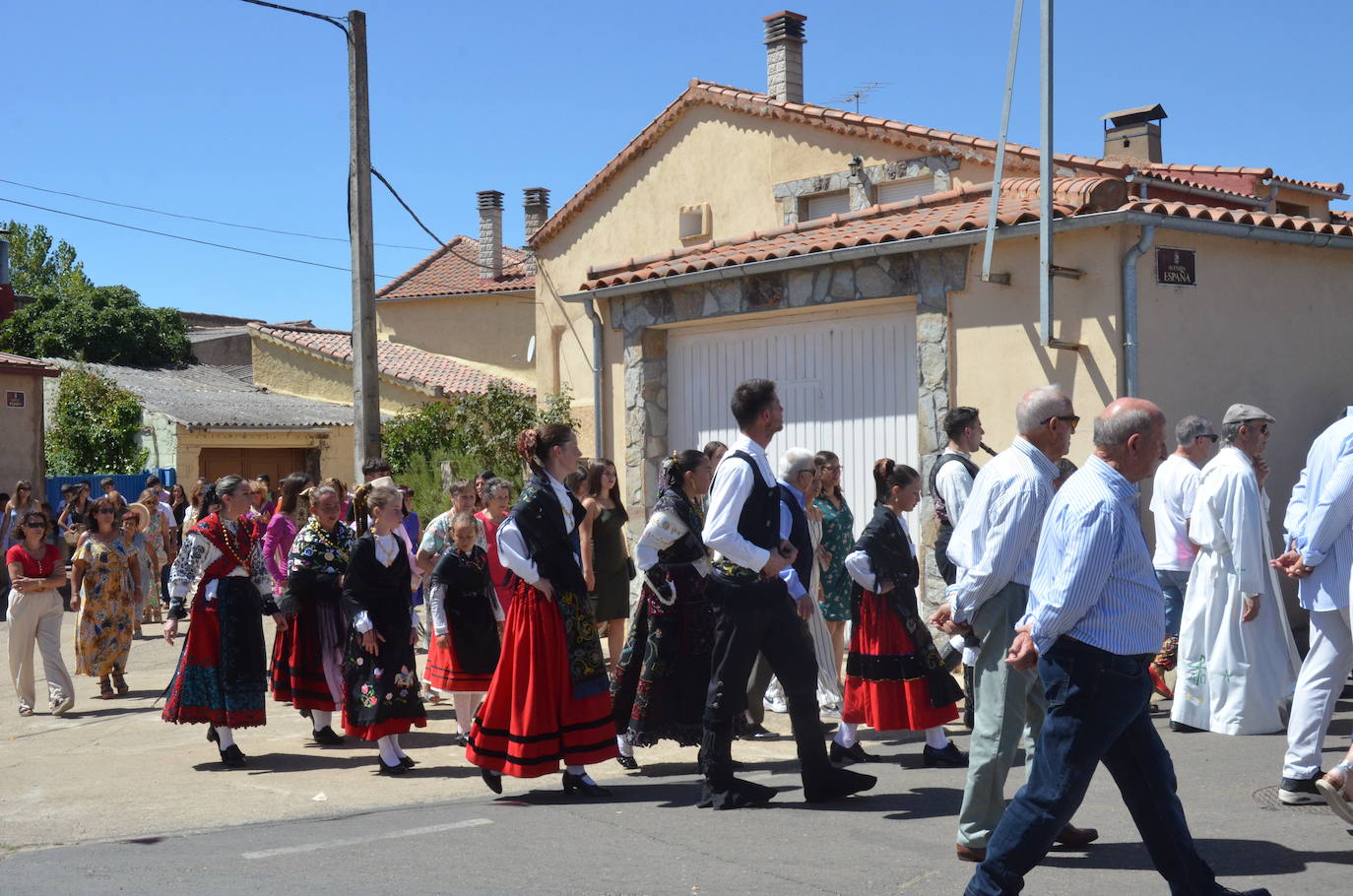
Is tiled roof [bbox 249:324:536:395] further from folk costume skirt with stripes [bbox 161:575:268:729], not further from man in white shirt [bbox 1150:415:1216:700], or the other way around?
man in white shirt [bbox 1150:415:1216:700]

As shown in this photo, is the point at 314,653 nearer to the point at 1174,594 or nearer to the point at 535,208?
the point at 1174,594

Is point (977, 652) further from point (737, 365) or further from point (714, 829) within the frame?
point (737, 365)

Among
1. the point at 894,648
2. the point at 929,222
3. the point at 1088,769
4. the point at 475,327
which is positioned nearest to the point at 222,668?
the point at 894,648

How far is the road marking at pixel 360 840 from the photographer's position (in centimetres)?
552

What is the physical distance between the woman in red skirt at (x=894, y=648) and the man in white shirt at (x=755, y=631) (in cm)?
82

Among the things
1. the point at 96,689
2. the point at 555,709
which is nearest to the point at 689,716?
the point at 555,709

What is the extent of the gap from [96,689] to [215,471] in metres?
18.1

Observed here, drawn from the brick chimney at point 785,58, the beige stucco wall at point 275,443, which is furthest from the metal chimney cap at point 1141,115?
the beige stucco wall at point 275,443

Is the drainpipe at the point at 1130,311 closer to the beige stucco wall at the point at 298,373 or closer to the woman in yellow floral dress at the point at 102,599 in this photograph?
the woman in yellow floral dress at the point at 102,599

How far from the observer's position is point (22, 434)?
22047 millimetres

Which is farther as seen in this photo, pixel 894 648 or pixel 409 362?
pixel 409 362

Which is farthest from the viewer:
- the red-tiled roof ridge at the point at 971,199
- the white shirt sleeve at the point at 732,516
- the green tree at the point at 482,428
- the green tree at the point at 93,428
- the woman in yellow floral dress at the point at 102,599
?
the green tree at the point at 93,428

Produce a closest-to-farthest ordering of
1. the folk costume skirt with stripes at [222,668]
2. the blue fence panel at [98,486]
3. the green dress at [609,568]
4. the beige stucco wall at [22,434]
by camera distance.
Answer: the folk costume skirt with stripes at [222,668], the green dress at [609,568], the beige stucco wall at [22,434], the blue fence panel at [98,486]

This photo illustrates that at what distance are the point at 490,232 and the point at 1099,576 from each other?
3046 centimetres
